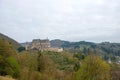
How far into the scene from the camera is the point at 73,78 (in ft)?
227

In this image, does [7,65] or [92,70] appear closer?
[92,70]

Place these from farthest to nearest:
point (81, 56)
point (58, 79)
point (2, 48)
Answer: point (81, 56), point (58, 79), point (2, 48)

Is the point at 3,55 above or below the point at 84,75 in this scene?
above

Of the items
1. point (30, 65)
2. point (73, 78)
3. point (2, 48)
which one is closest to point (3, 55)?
point (2, 48)

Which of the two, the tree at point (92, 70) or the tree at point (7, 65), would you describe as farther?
the tree at point (92, 70)

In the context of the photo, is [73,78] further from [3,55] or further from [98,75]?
[3,55]

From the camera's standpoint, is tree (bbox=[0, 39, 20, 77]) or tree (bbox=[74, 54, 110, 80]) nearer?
tree (bbox=[0, 39, 20, 77])

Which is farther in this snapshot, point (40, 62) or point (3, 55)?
point (40, 62)

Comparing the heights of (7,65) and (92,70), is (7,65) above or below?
above

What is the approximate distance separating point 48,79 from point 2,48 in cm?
1299

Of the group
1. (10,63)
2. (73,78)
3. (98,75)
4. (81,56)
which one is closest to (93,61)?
(98,75)

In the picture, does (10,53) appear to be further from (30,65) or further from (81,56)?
(81,56)

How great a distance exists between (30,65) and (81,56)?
81606 millimetres

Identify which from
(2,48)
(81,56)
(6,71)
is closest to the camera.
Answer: (6,71)
